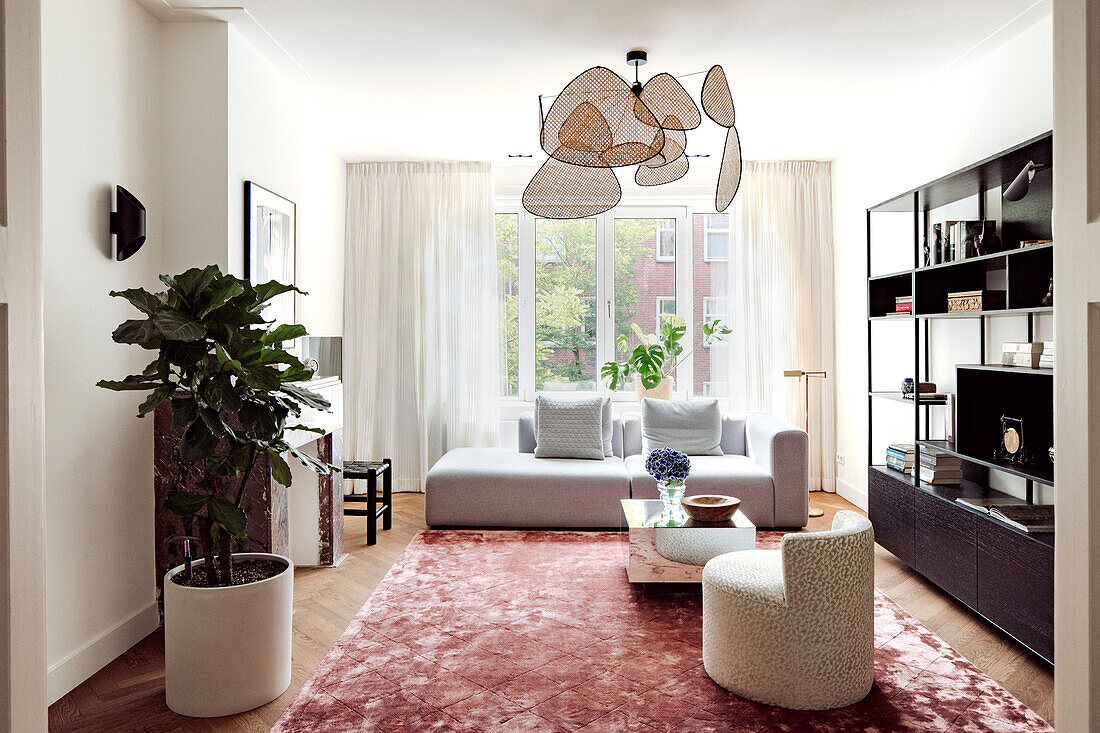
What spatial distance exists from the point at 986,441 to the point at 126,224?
12.8 feet

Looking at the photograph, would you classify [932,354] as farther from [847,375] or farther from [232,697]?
[232,697]

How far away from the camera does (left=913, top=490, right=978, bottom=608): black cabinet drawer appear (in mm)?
3154

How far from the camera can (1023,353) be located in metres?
3.03

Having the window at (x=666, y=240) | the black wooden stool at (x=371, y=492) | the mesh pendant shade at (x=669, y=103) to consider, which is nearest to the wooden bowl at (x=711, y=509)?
the mesh pendant shade at (x=669, y=103)

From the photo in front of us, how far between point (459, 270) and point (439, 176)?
0.79m

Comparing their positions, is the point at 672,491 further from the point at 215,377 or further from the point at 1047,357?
the point at 215,377

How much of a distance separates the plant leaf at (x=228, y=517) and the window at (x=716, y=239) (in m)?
4.61

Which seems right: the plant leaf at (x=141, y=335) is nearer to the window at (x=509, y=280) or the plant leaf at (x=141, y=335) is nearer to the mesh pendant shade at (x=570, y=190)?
the mesh pendant shade at (x=570, y=190)

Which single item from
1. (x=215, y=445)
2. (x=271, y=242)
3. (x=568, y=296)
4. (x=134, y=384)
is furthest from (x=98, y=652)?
(x=568, y=296)

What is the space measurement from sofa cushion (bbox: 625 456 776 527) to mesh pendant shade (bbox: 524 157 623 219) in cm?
187

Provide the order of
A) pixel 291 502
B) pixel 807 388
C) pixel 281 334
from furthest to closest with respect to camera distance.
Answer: pixel 807 388 → pixel 291 502 → pixel 281 334

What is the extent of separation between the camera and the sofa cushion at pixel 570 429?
511cm

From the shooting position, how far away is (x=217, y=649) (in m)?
2.41

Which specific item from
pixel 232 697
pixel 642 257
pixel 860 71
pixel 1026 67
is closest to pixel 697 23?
pixel 860 71
